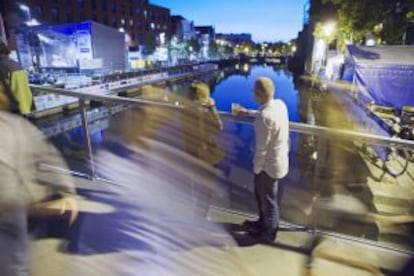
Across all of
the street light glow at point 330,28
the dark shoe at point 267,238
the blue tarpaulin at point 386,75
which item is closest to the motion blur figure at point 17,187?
the dark shoe at point 267,238

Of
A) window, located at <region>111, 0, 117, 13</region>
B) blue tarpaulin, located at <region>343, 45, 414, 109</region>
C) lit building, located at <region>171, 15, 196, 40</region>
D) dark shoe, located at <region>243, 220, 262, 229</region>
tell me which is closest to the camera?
dark shoe, located at <region>243, 220, 262, 229</region>

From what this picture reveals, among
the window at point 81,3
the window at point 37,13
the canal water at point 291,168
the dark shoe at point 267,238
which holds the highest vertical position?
the window at point 81,3

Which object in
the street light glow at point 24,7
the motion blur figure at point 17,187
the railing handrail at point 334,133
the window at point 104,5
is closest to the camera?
the motion blur figure at point 17,187

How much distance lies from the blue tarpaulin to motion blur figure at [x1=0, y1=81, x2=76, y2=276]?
35.1 ft

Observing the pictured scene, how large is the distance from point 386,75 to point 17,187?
1092 cm

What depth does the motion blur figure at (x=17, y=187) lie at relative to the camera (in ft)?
4.79

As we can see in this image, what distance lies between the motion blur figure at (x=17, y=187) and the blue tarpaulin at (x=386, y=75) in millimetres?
10695

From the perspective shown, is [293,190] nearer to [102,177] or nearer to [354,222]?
[354,222]

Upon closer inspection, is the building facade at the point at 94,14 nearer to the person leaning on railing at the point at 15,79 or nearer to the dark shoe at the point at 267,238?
the person leaning on railing at the point at 15,79

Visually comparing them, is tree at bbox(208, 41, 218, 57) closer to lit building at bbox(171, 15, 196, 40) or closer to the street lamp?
lit building at bbox(171, 15, 196, 40)

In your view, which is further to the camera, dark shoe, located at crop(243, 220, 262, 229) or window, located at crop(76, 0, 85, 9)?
window, located at crop(76, 0, 85, 9)

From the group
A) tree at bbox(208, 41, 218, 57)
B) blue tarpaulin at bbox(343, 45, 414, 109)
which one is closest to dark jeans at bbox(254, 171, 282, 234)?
blue tarpaulin at bbox(343, 45, 414, 109)

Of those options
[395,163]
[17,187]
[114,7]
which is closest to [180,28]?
[114,7]

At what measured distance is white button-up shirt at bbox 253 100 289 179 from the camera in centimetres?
248
